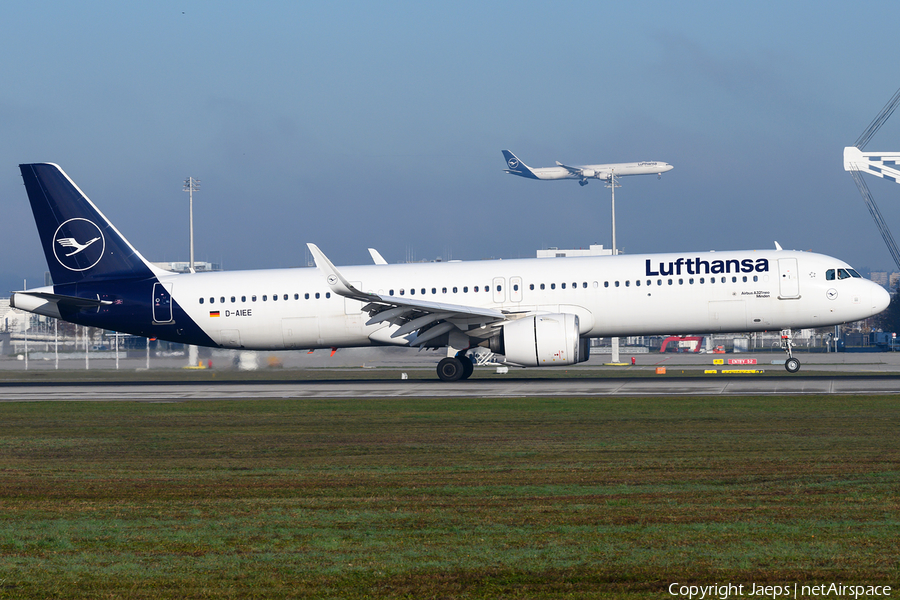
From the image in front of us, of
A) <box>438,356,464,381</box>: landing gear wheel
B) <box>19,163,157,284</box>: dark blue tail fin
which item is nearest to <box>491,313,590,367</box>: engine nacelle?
<box>438,356,464,381</box>: landing gear wheel

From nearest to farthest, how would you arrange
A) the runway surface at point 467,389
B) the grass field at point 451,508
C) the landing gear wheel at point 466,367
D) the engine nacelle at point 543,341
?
the grass field at point 451,508 < the runway surface at point 467,389 < the engine nacelle at point 543,341 < the landing gear wheel at point 466,367

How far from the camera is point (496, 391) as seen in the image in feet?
94.8

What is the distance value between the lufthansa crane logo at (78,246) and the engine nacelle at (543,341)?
51.5 ft

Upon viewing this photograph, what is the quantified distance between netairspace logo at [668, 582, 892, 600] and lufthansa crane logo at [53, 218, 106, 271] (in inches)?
1249

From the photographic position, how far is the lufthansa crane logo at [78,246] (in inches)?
1378

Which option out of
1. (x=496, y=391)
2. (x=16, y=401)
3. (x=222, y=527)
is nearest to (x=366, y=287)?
(x=496, y=391)

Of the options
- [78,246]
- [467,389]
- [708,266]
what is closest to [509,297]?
[467,389]

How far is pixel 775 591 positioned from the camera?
718 centimetres

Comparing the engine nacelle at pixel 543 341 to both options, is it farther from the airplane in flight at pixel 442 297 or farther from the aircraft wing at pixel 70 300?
the aircraft wing at pixel 70 300

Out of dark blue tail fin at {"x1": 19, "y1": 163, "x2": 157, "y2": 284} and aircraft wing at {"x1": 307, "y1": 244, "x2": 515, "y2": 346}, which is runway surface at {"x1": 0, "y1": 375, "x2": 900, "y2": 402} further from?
dark blue tail fin at {"x1": 19, "y1": 163, "x2": 157, "y2": 284}

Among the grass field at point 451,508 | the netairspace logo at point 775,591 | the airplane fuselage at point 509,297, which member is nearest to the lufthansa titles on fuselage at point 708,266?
the airplane fuselage at point 509,297

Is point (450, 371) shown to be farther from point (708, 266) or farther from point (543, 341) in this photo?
point (708, 266)

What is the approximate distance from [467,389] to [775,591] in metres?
22.9

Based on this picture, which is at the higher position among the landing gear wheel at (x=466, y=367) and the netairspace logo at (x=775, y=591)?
the landing gear wheel at (x=466, y=367)
